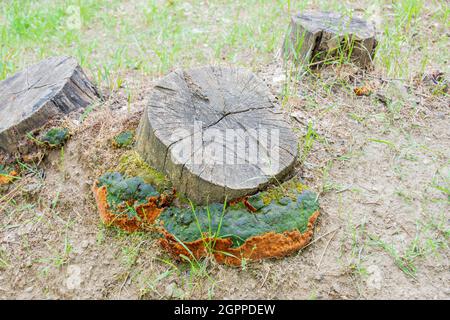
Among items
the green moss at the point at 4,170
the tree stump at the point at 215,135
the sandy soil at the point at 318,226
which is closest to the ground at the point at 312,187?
the sandy soil at the point at 318,226

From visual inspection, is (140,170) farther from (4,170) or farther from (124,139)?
(4,170)

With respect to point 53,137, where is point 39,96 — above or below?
above

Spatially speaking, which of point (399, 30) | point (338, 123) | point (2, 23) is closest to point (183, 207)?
point (338, 123)

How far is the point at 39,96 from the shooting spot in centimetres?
323

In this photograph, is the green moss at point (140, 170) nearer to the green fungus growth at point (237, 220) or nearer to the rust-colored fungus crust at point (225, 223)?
the rust-colored fungus crust at point (225, 223)

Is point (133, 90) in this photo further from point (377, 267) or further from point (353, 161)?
point (377, 267)

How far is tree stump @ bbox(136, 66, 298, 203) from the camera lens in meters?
2.47

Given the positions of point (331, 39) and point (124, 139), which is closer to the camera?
point (124, 139)

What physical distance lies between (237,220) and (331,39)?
207 centimetres

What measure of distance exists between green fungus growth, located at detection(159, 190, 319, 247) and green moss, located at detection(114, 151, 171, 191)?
188mm

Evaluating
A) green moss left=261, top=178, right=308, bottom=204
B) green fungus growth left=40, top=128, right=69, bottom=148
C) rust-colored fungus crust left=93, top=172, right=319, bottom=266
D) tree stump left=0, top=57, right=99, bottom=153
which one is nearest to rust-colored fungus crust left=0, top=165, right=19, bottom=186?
tree stump left=0, top=57, right=99, bottom=153

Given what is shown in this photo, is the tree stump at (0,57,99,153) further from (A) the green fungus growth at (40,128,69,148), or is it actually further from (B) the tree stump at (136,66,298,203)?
(B) the tree stump at (136,66,298,203)

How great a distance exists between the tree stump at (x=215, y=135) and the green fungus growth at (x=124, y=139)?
14 centimetres

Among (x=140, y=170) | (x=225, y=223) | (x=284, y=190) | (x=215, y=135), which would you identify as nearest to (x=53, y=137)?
(x=140, y=170)
